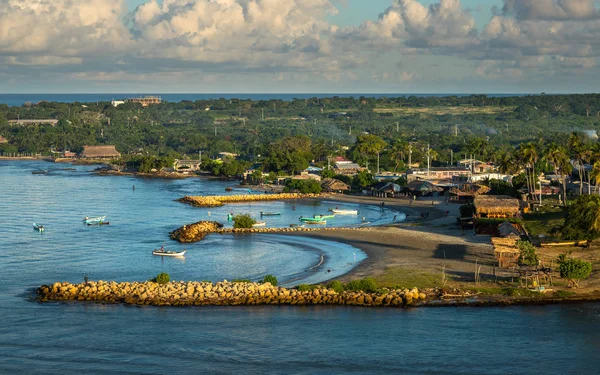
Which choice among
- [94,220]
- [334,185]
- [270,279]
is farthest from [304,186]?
[270,279]

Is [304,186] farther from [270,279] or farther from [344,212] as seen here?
[270,279]

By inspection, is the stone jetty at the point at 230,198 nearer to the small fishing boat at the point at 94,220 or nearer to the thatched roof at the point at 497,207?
the small fishing boat at the point at 94,220

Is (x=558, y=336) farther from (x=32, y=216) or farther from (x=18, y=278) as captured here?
(x=32, y=216)

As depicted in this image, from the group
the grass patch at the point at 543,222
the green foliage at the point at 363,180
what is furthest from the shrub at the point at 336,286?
the green foliage at the point at 363,180

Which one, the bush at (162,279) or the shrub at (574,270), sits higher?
the shrub at (574,270)

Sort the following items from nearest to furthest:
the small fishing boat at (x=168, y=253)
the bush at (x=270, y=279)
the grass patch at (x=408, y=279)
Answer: the grass patch at (x=408, y=279) < the bush at (x=270, y=279) < the small fishing boat at (x=168, y=253)

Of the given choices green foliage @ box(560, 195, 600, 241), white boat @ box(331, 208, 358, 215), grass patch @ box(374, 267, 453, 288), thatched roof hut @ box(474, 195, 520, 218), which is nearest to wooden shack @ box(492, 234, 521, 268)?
grass patch @ box(374, 267, 453, 288)

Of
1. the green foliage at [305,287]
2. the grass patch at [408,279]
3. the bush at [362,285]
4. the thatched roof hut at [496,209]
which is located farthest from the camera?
the thatched roof hut at [496,209]
